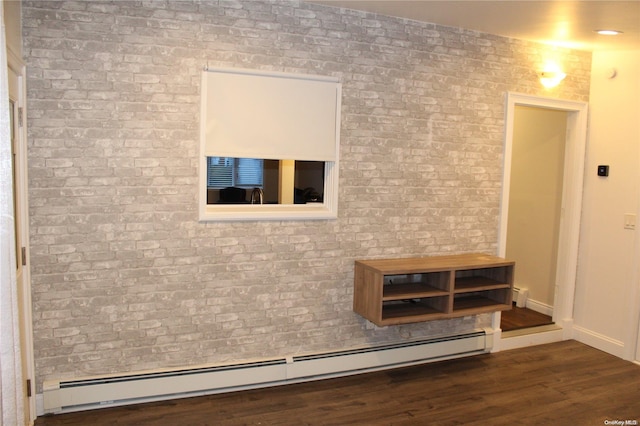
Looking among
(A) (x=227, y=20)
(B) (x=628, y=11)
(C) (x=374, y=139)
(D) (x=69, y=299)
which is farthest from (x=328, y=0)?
(D) (x=69, y=299)

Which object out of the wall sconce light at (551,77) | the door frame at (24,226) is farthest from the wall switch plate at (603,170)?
the door frame at (24,226)

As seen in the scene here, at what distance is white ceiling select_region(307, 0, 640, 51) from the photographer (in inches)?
130

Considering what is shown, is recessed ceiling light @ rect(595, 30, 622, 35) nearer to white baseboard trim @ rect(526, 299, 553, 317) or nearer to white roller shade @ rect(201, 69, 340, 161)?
white roller shade @ rect(201, 69, 340, 161)

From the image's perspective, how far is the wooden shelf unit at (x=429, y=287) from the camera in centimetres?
365

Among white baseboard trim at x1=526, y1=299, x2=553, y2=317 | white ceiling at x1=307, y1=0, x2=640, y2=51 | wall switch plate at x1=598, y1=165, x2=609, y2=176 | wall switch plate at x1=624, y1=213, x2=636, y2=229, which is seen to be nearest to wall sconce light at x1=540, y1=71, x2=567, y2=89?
white ceiling at x1=307, y1=0, x2=640, y2=51

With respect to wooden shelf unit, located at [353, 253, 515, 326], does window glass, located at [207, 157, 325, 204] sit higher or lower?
higher

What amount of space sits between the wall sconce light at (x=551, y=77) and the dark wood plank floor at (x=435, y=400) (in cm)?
244

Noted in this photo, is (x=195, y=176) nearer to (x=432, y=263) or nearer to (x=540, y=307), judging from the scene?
(x=432, y=263)

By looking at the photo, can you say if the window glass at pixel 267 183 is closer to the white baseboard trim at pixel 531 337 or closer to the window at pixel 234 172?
the window at pixel 234 172

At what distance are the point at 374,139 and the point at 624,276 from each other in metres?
2.61

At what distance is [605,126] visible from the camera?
4.60m

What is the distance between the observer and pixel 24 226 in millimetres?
2963

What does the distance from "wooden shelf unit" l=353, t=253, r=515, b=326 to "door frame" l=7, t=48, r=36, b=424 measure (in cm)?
220

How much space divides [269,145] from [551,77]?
2.63 meters
